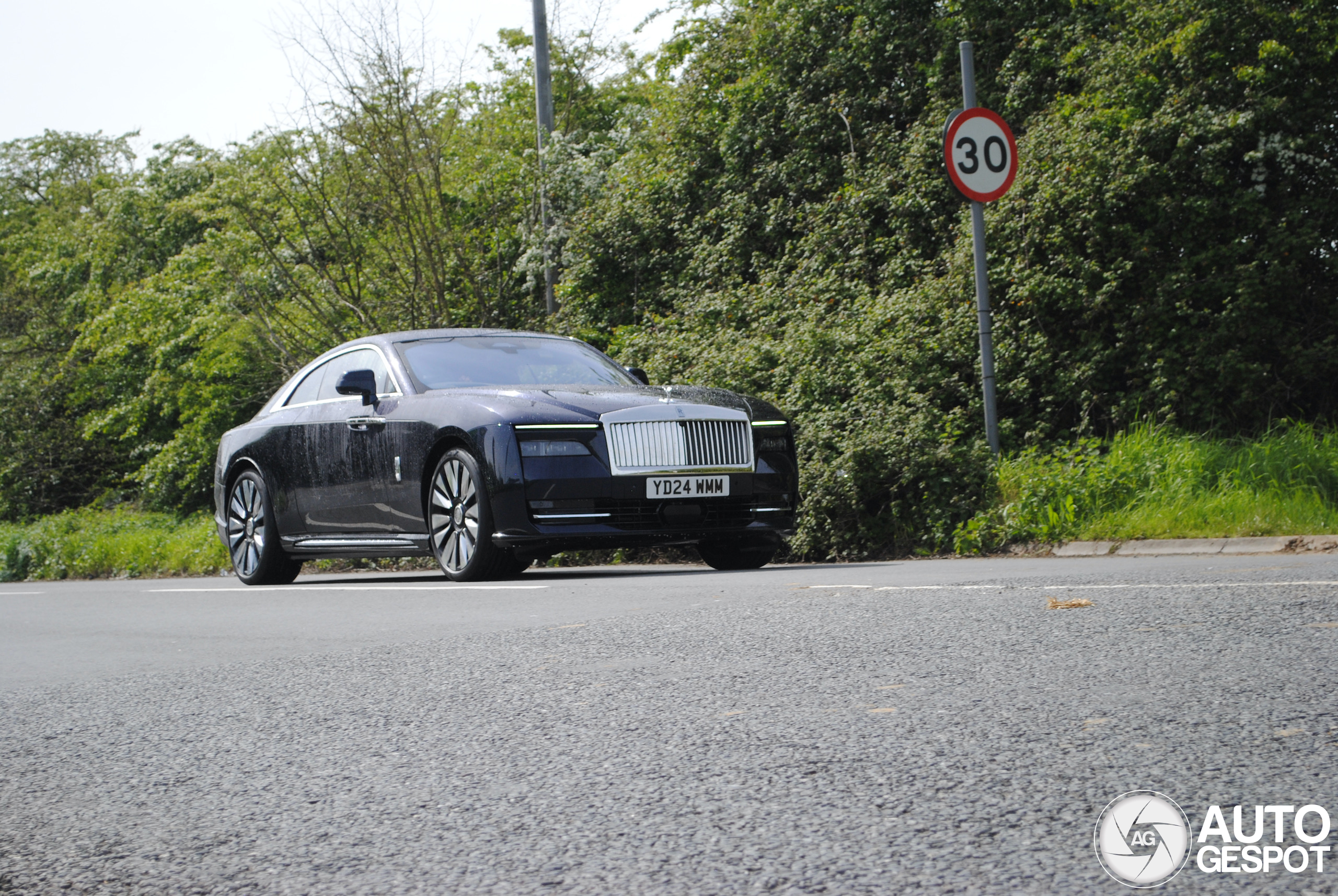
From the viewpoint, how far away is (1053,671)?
13.9 ft

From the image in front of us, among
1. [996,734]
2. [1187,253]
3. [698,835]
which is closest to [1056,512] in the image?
[1187,253]

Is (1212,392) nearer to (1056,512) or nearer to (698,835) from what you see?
(1056,512)

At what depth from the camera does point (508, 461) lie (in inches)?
334

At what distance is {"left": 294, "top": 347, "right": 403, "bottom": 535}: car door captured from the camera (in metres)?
9.70

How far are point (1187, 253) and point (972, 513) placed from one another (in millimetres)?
3400

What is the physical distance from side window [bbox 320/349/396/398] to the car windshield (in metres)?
0.20

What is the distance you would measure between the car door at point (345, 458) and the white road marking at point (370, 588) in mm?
408

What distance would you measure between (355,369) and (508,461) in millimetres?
2137

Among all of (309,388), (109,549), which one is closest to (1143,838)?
(309,388)

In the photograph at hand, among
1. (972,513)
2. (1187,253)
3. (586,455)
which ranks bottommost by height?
(972,513)

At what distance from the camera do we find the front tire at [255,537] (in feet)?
36.0

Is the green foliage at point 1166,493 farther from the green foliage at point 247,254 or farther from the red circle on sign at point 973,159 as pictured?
the green foliage at point 247,254

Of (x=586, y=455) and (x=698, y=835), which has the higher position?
(x=586, y=455)

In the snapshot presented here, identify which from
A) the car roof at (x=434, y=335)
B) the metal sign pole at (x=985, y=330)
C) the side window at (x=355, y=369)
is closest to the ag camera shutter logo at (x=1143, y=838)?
the side window at (x=355, y=369)
